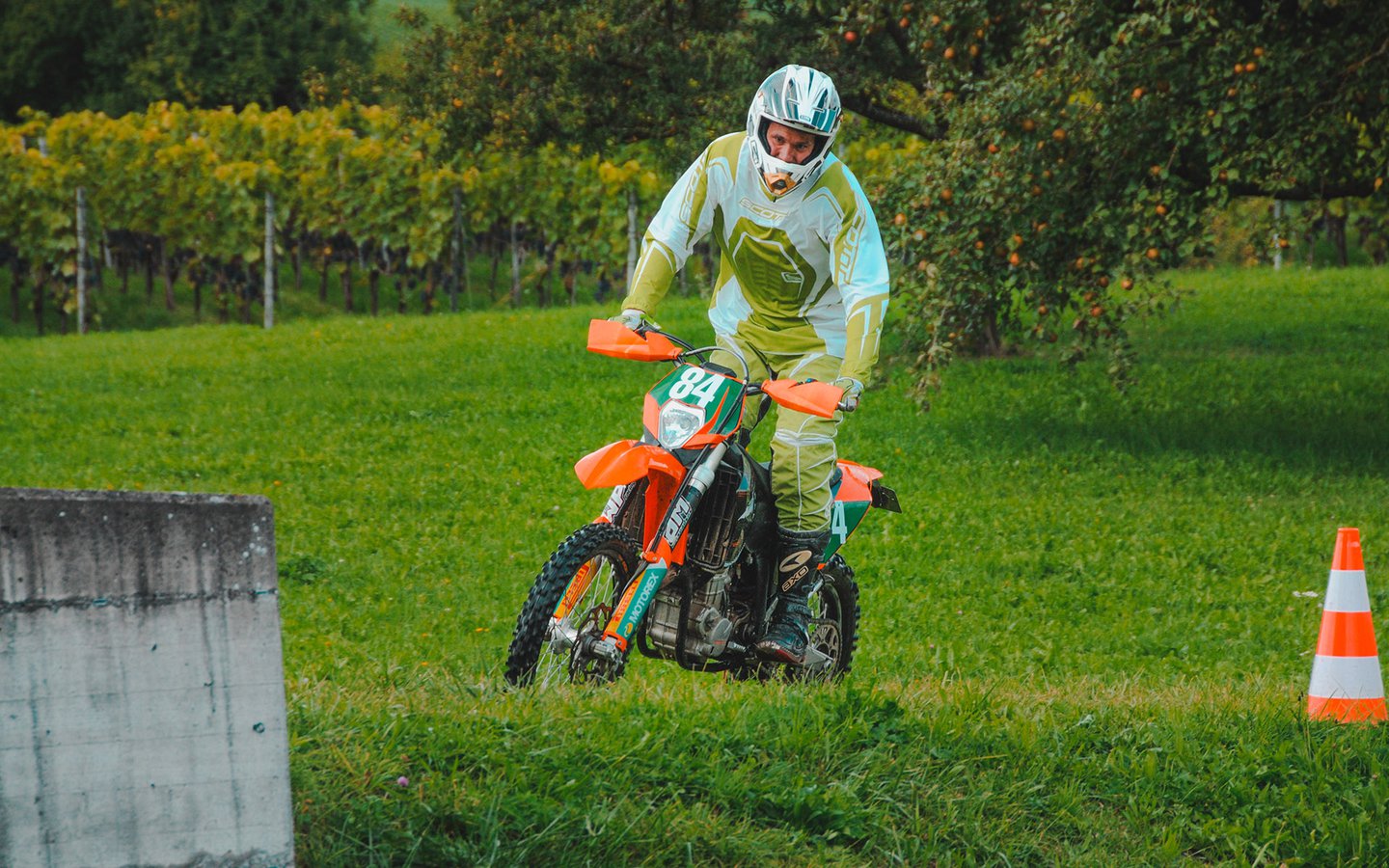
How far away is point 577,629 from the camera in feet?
16.6

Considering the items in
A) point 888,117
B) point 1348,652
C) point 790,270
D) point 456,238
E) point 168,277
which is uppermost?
point 888,117

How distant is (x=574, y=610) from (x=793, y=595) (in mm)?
1148

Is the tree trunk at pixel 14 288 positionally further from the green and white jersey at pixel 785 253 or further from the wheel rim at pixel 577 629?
the wheel rim at pixel 577 629

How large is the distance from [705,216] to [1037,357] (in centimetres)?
1297

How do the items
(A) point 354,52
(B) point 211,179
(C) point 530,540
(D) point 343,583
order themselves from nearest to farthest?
1. (D) point 343,583
2. (C) point 530,540
3. (B) point 211,179
4. (A) point 354,52

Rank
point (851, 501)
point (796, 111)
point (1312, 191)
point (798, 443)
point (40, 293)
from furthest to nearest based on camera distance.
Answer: point (40, 293)
point (1312, 191)
point (851, 501)
point (798, 443)
point (796, 111)

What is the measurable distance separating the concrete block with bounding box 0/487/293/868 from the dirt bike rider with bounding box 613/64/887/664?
98.0 inches

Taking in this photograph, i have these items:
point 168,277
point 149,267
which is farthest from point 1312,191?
point 149,267

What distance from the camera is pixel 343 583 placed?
8734mm

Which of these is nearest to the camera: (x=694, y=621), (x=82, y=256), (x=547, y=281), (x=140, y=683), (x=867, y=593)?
(x=140, y=683)

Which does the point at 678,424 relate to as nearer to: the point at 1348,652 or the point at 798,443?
the point at 798,443

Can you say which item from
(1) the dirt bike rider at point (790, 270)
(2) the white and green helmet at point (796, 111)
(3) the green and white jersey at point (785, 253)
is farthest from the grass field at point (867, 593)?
(2) the white and green helmet at point (796, 111)

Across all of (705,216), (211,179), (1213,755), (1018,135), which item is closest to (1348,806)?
(1213,755)

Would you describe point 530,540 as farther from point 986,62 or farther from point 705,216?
point 986,62
